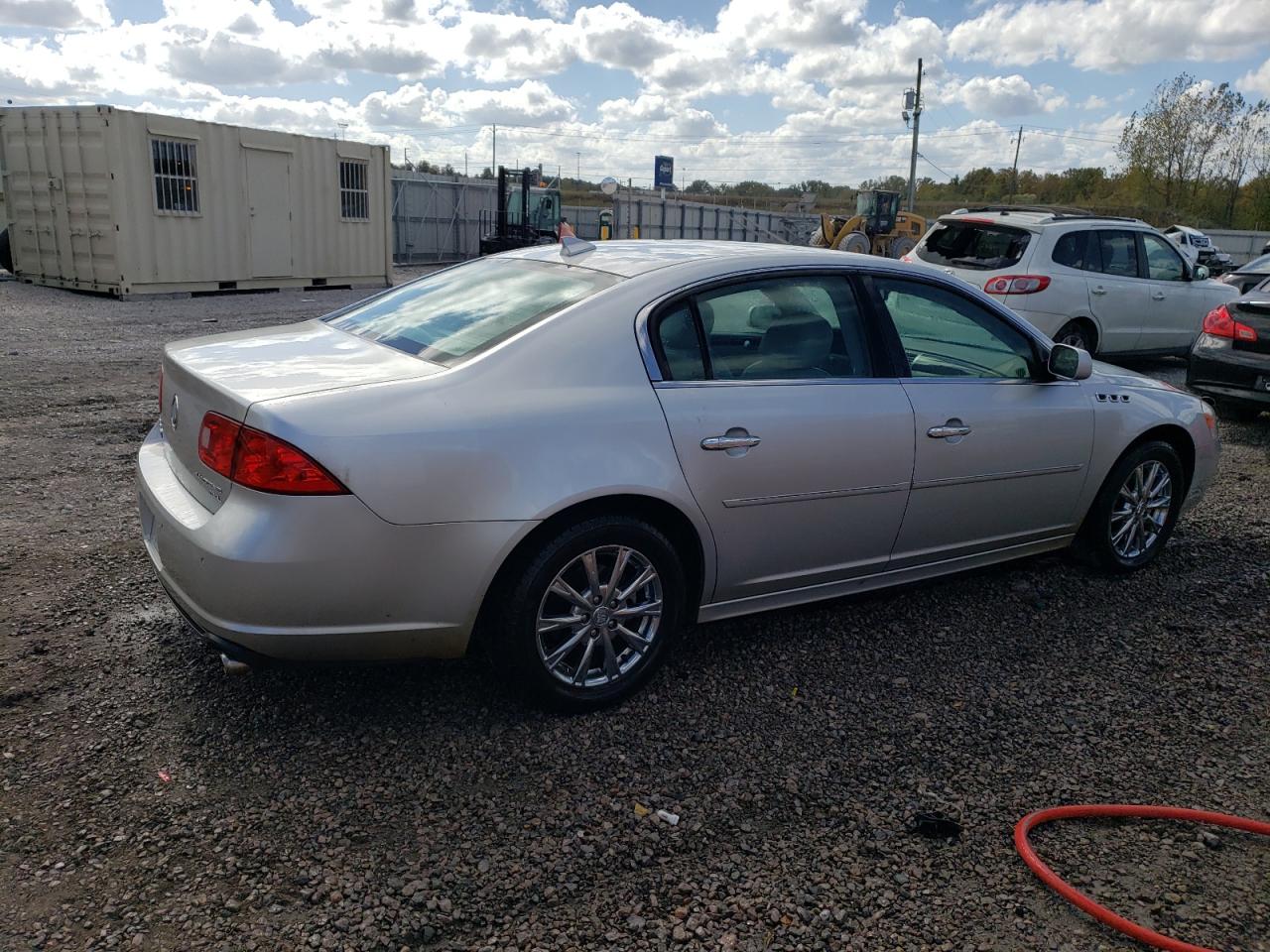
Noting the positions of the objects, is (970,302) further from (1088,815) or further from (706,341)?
(1088,815)

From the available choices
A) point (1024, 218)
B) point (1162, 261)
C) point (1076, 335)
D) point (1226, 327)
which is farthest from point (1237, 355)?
point (1162, 261)

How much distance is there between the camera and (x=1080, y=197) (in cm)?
Result: 6675

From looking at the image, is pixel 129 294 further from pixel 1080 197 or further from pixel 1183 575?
pixel 1080 197

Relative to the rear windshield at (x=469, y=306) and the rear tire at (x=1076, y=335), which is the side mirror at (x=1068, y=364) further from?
the rear tire at (x=1076, y=335)

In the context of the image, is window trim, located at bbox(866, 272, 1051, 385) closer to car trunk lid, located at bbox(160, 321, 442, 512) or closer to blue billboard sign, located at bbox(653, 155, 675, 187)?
car trunk lid, located at bbox(160, 321, 442, 512)

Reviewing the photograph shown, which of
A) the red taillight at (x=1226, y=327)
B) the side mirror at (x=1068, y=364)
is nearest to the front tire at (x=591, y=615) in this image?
the side mirror at (x=1068, y=364)

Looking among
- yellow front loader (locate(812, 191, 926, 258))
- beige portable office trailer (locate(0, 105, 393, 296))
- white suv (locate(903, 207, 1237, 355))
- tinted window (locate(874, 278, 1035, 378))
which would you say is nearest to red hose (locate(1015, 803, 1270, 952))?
tinted window (locate(874, 278, 1035, 378))

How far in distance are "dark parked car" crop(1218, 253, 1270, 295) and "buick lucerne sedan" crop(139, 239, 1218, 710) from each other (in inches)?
393

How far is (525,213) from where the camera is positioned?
2770cm

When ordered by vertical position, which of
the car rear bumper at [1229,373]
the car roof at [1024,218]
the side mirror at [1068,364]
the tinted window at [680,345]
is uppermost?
the car roof at [1024,218]

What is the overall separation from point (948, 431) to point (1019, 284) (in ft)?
21.1

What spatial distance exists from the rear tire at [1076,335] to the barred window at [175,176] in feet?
46.5

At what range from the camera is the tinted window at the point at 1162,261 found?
10875 millimetres

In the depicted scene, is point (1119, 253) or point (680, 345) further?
point (1119, 253)
